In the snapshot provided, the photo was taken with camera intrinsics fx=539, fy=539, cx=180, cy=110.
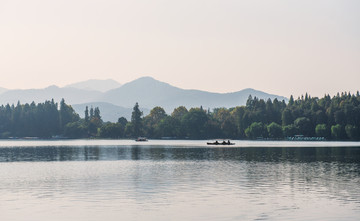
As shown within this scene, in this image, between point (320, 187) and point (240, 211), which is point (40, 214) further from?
point (320, 187)

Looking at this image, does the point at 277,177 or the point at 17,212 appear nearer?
the point at 17,212

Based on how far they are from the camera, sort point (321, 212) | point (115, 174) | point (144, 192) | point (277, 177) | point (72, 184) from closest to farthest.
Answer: point (321, 212) → point (144, 192) → point (72, 184) → point (277, 177) → point (115, 174)

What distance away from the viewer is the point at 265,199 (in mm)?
45594

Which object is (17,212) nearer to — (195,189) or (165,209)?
(165,209)

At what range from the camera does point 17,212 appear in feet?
130

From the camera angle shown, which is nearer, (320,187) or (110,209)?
(110,209)

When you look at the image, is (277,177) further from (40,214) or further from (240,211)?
(40,214)

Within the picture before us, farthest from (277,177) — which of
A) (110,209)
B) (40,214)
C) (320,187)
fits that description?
(40,214)

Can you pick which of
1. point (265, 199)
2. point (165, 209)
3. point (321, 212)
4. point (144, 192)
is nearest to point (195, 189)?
point (144, 192)

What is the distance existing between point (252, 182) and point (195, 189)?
9305mm

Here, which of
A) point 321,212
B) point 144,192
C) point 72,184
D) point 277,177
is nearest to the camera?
point 321,212

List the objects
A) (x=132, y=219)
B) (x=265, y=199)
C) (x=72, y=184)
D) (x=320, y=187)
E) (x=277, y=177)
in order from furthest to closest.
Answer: (x=277, y=177) < (x=72, y=184) < (x=320, y=187) < (x=265, y=199) < (x=132, y=219)

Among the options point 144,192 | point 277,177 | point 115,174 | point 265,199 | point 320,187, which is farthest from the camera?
point 115,174

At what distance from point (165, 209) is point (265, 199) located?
9.77 metres
